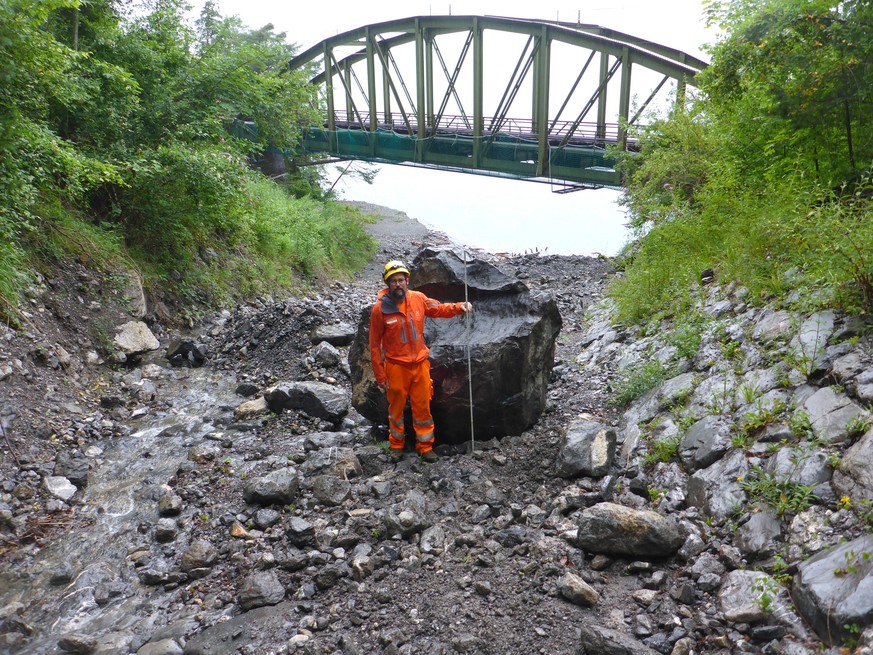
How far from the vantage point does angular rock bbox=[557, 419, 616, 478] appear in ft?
16.7

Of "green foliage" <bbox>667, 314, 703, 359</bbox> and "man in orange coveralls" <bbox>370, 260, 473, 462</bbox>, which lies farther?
"green foliage" <bbox>667, 314, 703, 359</bbox>

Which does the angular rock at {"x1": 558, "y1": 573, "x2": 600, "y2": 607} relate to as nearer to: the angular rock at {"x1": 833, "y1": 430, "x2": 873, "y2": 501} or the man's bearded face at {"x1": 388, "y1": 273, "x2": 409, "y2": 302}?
the angular rock at {"x1": 833, "y1": 430, "x2": 873, "y2": 501}

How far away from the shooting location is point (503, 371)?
6.17 m

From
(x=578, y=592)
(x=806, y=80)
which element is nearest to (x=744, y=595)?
(x=578, y=592)

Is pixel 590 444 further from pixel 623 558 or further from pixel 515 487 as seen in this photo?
pixel 623 558

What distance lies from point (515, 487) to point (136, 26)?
39.7 feet

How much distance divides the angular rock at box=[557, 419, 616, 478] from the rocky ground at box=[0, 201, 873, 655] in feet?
0.29

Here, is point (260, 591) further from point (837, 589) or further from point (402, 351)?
point (837, 589)

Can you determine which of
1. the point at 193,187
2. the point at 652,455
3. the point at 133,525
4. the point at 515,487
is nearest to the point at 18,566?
the point at 133,525

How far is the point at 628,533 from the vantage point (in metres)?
3.96

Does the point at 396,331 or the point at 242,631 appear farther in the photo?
the point at 396,331

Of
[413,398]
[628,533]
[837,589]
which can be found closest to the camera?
[837,589]

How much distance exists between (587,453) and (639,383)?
5.72 ft

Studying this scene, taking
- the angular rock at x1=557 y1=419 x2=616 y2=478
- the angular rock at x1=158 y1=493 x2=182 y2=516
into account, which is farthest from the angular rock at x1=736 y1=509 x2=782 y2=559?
the angular rock at x1=158 y1=493 x2=182 y2=516
